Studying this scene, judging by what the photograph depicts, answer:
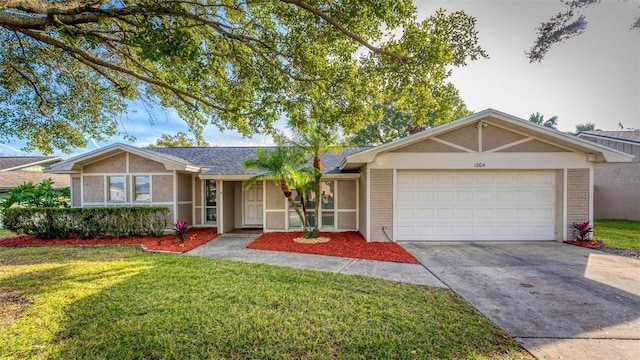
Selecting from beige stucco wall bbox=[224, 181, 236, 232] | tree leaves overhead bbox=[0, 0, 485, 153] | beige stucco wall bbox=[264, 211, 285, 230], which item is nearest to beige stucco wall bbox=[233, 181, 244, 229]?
beige stucco wall bbox=[224, 181, 236, 232]

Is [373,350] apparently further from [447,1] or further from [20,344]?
[447,1]

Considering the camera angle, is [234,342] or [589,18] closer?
[234,342]

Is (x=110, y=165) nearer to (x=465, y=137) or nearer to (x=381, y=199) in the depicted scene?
(x=381, y=199)

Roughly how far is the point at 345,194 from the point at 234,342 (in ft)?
28.4

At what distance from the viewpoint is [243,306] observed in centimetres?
426

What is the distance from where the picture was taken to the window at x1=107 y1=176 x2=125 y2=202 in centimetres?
1137

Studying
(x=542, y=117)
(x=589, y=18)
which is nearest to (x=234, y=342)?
(x=589, y=18)

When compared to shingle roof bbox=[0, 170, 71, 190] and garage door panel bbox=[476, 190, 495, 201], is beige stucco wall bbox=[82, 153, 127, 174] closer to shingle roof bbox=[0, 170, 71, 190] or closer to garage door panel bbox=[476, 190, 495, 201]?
shingle roof bbox=[0, 170, 71, 190]

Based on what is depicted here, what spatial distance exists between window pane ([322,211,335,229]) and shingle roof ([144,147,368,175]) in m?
1.78

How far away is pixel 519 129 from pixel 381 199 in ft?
16.7

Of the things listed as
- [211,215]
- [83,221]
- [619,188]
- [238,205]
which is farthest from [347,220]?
[619,188]

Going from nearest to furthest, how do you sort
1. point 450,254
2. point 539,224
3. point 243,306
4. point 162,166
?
point 243,306 → point 450,254 → point 539,224 → point 162,166

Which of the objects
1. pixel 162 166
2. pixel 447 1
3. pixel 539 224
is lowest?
pixel 539 224

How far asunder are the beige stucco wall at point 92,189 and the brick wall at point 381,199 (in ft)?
36.4
